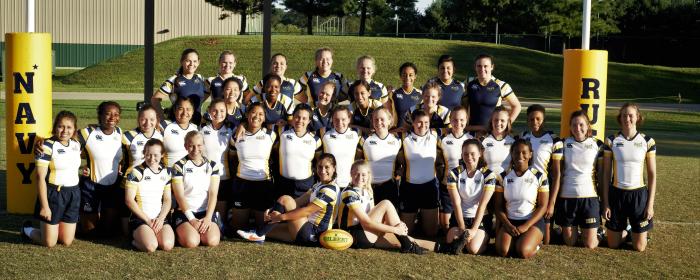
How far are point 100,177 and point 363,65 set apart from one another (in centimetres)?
261

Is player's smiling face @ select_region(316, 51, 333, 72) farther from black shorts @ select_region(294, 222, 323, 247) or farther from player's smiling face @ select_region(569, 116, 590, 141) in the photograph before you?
player's smiling face @ select_region(569, 116, 590, 141)

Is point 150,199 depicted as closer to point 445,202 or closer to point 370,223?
point 370,223

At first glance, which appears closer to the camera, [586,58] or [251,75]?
[586,58]

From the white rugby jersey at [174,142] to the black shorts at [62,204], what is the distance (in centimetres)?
90

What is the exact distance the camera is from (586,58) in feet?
24.7

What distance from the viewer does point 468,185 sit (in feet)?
22.1

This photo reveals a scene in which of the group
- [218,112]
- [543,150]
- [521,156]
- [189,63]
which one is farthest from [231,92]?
[543,150]

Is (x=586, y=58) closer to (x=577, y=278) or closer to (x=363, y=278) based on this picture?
(x=577, y=278)

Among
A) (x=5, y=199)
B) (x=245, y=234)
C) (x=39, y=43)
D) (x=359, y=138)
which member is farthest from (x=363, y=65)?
(x=5, y=199)

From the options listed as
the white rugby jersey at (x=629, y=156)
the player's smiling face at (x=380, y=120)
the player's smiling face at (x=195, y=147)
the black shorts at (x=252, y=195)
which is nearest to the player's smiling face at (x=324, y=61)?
the player's smiling face at (x=380, y=120)

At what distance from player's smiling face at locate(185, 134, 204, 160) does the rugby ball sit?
1.24m

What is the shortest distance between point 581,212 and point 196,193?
3278 millimetres

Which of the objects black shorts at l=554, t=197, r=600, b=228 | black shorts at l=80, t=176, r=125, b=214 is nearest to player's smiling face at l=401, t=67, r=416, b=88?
black shorts at l=554, t=197, r=600, b=228

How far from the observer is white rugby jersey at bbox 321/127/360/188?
7.15 meters
